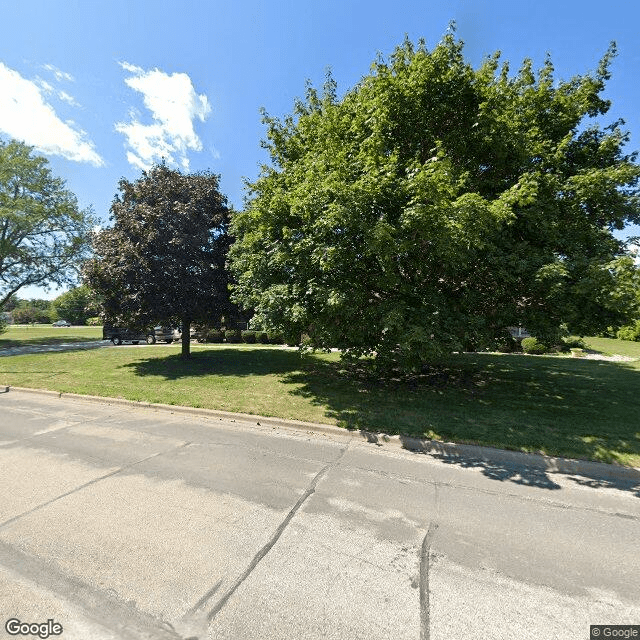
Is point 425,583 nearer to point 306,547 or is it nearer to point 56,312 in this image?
point 306,547

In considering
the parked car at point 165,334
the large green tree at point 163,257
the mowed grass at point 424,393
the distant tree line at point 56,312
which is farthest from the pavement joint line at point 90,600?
the distant tree line at point 56,312

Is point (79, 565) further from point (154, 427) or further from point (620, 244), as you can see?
point (620, 244)

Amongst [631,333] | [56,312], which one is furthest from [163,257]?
[56,312]

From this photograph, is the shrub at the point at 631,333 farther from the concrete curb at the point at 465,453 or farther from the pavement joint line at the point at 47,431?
the pavement joint line at the point at 47,431

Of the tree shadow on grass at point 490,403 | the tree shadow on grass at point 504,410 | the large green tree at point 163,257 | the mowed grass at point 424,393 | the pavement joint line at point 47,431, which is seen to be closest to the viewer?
the tree shadow on grass at point 504,410

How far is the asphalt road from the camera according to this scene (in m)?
2.57

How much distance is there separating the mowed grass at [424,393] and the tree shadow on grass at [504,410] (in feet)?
0.09

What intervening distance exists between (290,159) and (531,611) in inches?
462

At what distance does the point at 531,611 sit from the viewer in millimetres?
2650

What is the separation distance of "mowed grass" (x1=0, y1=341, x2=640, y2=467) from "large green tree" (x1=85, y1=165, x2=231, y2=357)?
2653mm

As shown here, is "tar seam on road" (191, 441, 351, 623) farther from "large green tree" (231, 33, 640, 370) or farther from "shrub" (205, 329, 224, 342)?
"shrub" (205, 329, 224, 342)

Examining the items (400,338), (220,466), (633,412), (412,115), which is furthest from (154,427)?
(633,412)

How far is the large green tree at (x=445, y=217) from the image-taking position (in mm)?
6809

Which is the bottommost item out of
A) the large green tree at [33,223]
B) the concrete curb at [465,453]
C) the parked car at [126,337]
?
the concrete curb at [465,453]
